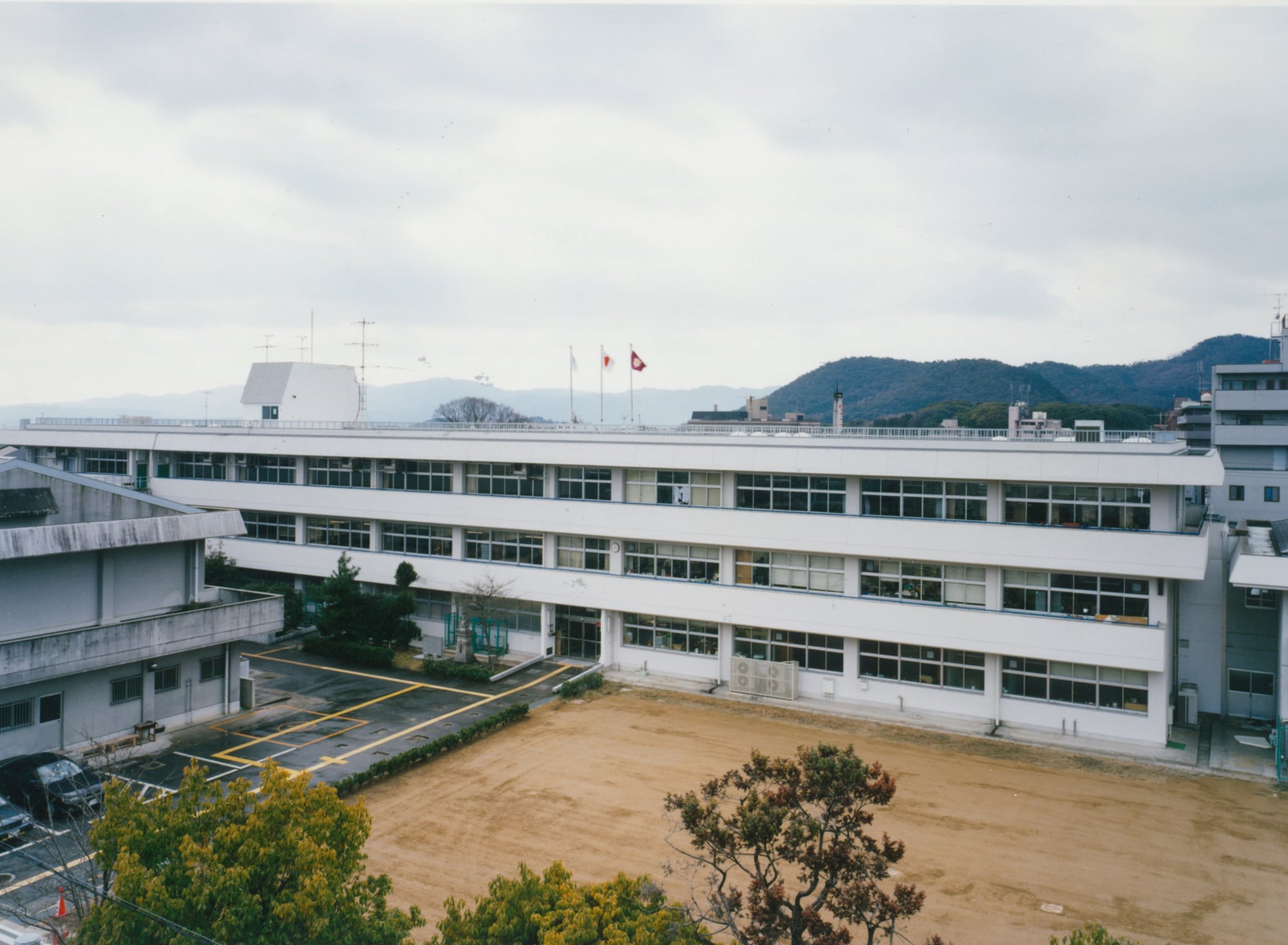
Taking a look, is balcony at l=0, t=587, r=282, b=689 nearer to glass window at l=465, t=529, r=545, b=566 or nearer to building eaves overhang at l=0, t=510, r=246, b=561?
building eaves overhang at l=0, t=510, r=246, b=561


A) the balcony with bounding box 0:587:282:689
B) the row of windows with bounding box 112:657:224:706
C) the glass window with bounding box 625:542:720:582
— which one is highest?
the glass window with bounding box 625:542:720:582

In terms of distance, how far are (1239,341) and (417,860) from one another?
120239 millimetres

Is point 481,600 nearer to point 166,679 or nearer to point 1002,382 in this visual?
point 166,679

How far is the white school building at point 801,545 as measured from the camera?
2005 centimetres

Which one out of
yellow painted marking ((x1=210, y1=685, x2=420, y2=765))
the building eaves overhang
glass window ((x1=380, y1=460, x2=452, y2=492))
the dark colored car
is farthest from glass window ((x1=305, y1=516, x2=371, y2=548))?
the dark colored car

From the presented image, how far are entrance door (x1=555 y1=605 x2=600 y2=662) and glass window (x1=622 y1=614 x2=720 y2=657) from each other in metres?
1.25

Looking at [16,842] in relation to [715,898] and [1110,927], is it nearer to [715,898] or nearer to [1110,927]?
[715,898]

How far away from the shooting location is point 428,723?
21.2 metres

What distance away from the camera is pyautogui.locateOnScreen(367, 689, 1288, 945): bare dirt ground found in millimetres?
12852

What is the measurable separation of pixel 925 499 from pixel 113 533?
65.9ft

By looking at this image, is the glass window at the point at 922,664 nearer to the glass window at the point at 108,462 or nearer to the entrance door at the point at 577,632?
the entrance door at the point at 577,632

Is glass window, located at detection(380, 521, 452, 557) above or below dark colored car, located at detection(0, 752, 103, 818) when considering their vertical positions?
above

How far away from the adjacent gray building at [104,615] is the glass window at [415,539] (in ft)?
24.5

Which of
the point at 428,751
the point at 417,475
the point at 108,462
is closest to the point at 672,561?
the point at 428,751
